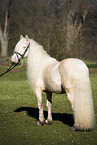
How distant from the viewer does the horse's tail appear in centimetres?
544

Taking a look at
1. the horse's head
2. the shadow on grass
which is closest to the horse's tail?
the shadow on grass

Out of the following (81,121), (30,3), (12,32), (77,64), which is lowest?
(81,121)

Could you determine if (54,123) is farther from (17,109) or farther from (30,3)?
(30,3)

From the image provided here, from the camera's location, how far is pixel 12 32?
42.8 metres

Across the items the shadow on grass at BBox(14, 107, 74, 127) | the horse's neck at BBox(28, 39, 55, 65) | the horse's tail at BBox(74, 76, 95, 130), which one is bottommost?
the shadow on grass at BBox(14, 107, 74, 127)

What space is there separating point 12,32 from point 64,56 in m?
22.9

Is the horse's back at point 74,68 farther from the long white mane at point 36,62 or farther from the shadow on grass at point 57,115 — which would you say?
the shadow on grass at point 57,115

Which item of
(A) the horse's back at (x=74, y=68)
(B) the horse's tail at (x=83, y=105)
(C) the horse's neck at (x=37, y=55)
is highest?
(C) the horse's neck at (x=37, y=55)

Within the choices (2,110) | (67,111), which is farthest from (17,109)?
(67,111)

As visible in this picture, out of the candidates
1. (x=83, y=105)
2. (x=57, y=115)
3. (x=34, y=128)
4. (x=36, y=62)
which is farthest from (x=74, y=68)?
(x=57, y=115)

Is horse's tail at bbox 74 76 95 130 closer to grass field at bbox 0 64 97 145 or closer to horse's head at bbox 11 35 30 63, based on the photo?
grass field at bbox 0 64 97 145

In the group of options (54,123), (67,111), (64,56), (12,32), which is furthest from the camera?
(12,32)

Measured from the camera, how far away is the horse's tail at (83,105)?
214 inches

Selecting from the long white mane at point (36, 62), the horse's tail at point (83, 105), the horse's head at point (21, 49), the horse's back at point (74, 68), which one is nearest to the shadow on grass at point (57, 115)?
the horse's tail at point (83, 105)
